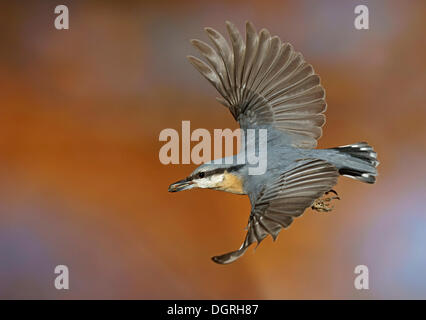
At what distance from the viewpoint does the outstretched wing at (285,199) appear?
1.32 meters

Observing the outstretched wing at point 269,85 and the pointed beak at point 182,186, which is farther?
the outstretched wing at point 269,85

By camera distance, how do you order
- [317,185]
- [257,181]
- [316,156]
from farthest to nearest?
[316,156], [257,181], [317,185]

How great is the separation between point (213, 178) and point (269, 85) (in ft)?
1.38

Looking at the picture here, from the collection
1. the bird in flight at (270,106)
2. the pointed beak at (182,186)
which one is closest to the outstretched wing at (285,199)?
the bird in flight at (270,106)

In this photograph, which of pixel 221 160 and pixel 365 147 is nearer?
pixel 221 160

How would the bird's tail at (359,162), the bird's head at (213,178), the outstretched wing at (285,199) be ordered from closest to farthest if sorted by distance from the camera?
the outstretched wing at (285,199), the bird's head at (213,178), the bird's tail at (359,162)

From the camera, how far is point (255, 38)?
1774 mm

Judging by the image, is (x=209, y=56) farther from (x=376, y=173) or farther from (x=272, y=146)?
(x=376, y=173)

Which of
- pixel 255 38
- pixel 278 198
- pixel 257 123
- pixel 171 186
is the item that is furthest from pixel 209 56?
pixel 278 198

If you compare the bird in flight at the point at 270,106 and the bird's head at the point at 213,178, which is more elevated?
the bird in flight at the point at 270,106

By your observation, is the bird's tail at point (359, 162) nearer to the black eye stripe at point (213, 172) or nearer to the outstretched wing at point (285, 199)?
the outstretched wing at point (285, 199)

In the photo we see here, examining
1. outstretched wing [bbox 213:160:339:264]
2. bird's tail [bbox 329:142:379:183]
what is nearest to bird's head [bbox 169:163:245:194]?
outstretched wing [bbox 213:160:339:264]

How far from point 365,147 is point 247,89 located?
449 millimetres

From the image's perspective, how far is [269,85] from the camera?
185cm
